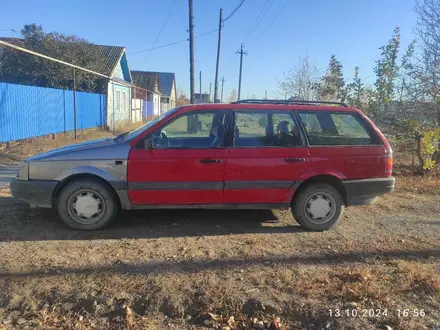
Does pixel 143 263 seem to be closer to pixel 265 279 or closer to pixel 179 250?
pixel 179 250

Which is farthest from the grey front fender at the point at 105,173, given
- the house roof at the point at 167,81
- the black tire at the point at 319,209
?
the house roof at the point at 167,81

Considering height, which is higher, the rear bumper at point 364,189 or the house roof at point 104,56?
the house roof at point 104,56

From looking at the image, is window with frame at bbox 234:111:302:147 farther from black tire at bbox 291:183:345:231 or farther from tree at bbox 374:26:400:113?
tree at bbox 374:26:400:113

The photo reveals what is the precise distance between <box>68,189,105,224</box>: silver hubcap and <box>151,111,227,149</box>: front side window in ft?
3.24

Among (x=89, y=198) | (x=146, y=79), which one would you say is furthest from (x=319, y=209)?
(x=146, y=79)

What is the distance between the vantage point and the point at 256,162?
447 cm

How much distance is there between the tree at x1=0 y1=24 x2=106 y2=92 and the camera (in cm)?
1934

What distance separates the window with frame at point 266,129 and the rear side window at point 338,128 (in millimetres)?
203

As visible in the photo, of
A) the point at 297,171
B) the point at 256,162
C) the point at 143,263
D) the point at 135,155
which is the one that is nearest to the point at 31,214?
the point at 135,155

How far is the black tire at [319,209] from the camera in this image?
4652 millimetres

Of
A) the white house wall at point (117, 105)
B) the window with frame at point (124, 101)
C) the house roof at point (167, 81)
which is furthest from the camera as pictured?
the house roof at point (167, 81)

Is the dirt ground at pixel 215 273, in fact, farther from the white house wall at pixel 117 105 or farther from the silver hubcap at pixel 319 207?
the white house wall at pixel 117 105

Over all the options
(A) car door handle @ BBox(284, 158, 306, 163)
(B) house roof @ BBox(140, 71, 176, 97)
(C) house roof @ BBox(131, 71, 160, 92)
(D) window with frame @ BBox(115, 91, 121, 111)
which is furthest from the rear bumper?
(B) house roof @ BBox(140, 71, 176, 97)

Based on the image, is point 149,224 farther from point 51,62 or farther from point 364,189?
point 51,62
